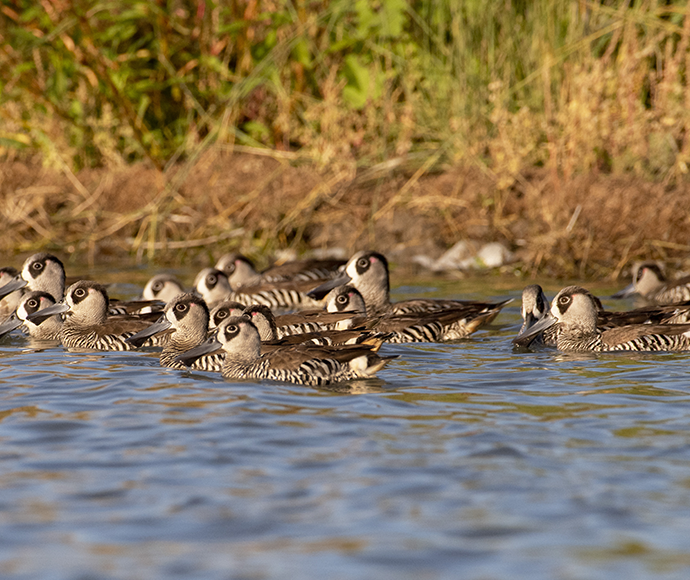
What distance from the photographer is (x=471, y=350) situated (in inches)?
372

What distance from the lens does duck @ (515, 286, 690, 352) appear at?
29.6 feet

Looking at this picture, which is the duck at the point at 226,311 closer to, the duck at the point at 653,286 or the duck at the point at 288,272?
the duck at the point at 288,272

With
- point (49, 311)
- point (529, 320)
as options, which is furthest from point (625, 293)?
point (49, 311)

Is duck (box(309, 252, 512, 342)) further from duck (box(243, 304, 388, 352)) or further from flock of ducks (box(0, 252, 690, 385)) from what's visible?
duck (box(243, 304, 388, 352))

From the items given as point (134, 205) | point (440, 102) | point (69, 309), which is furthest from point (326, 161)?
point (69, 309)

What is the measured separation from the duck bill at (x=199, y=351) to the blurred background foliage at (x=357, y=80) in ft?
22.9

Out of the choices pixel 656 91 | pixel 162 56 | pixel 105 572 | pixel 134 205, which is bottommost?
pixel 105 572

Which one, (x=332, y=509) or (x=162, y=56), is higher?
(x=162, y=56)

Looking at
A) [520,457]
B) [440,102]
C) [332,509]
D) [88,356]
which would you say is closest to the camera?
[332,509]

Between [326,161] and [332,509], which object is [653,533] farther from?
[326,161]

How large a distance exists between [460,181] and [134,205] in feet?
16.8

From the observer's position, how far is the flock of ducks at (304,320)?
829 cm

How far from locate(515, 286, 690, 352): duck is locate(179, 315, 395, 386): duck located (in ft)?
7.33

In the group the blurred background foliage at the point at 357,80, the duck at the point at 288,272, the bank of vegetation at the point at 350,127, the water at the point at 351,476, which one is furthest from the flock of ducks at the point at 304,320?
the blurred background foliage at the point at 357,80
